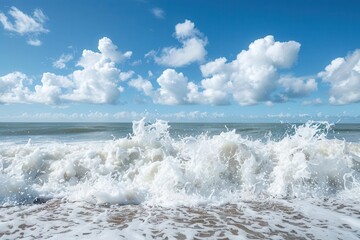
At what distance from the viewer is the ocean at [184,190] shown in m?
5.74

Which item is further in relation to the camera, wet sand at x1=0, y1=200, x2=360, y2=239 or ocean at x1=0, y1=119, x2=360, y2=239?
ocean at x1=0, y1=119, x2=360, y2=239

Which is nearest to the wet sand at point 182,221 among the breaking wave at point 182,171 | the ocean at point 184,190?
the ocean at point 184,190

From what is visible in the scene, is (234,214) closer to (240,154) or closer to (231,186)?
(231,186)

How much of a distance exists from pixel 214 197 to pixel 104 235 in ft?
10.7

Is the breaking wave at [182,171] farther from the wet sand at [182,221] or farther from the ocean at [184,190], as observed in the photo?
the wet sand at [182,221]

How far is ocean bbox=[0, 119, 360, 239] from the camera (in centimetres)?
574

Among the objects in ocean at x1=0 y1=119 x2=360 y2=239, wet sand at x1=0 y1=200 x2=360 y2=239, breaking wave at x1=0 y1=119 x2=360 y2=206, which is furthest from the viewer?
breaking wave at x1=0 y1=119 x2=360 y2=206

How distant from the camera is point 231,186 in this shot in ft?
28.7

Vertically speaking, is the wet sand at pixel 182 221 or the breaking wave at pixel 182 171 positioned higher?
the breaking wave at pixel 182 171

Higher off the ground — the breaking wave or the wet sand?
the breaking wave

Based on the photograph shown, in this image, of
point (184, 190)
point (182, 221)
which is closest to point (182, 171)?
point (184, 190)

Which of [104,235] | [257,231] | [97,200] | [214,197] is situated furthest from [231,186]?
[104,235]

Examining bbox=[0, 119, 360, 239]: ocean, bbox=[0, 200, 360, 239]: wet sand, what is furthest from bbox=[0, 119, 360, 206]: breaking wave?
bbox=[0, 200, 360, 239]: wet sand

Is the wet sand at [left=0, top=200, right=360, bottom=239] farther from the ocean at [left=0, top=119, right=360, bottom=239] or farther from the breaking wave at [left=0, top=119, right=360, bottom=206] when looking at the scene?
the breaking wave at [left=0, top=119, right=360, bottom=206]
